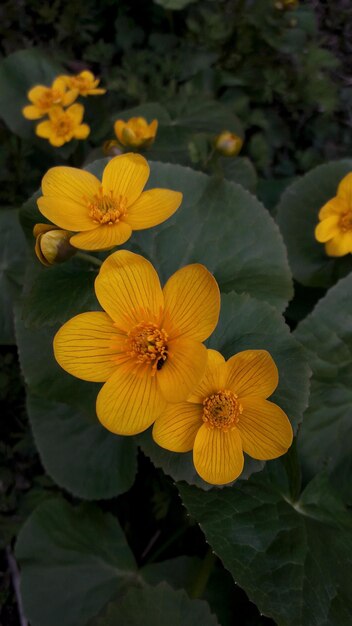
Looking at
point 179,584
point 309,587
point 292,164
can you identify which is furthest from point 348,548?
point 292,164

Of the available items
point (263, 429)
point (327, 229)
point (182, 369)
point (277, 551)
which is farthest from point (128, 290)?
point (327, 229)

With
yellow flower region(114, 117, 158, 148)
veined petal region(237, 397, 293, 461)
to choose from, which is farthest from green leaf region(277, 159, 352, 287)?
veined petal region(237, 397, 293, 461)

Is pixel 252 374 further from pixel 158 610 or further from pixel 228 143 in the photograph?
pixel 228 143

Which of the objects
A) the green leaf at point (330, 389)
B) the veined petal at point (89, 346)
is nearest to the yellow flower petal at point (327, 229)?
the green leaf at point (330, 389)

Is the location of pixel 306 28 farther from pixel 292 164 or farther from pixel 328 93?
pixel 292 164

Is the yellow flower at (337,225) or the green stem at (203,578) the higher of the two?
the yellow flower at (337,225)

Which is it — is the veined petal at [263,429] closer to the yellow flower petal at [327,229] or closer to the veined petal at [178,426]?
the veined petal at [178,426]

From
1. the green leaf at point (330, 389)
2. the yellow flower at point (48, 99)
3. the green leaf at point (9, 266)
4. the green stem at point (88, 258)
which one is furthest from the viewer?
the yellow flower at point (48, 99)

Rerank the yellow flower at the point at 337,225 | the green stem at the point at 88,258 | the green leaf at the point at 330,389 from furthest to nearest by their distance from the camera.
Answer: the yellow flower at the point at 337,225, the green leaf at the point at 330,389, the green stem at the point at 88,258
